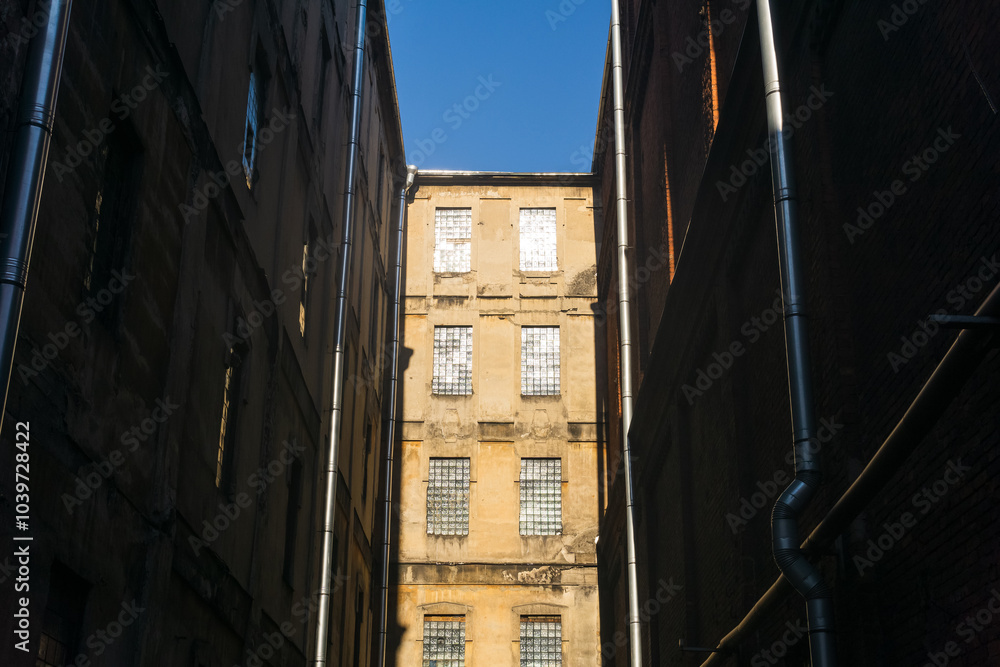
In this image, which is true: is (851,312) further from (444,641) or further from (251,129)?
(444,641)

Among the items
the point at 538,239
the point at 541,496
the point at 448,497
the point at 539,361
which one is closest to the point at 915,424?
the point at 541,496

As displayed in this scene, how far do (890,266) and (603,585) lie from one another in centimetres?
1777

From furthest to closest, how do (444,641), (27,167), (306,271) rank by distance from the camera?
(444,641) → (306,271) → (27,167)

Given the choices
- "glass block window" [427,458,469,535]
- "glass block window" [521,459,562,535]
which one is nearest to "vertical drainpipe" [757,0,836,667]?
"glass block window" [521,459,562,535]

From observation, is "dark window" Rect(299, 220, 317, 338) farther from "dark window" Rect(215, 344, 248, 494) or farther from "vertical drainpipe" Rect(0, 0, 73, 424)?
"vertical drainpipe" Rect(0, 0, 73, 424)

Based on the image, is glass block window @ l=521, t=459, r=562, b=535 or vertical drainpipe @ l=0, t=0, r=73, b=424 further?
glass block window @ l=521, t=459, r=562, b=535

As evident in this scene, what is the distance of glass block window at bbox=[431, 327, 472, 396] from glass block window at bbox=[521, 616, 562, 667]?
5.62 m

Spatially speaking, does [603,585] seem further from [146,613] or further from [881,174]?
[881,174]

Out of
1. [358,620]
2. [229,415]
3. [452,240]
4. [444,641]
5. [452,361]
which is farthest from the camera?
[452,240]

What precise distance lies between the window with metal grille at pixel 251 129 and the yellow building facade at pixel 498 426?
13.1 m

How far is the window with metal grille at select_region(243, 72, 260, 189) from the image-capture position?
13211 mm

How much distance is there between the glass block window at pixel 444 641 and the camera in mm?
23969

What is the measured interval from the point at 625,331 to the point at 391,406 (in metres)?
8.47

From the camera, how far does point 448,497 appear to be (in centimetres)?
2545
